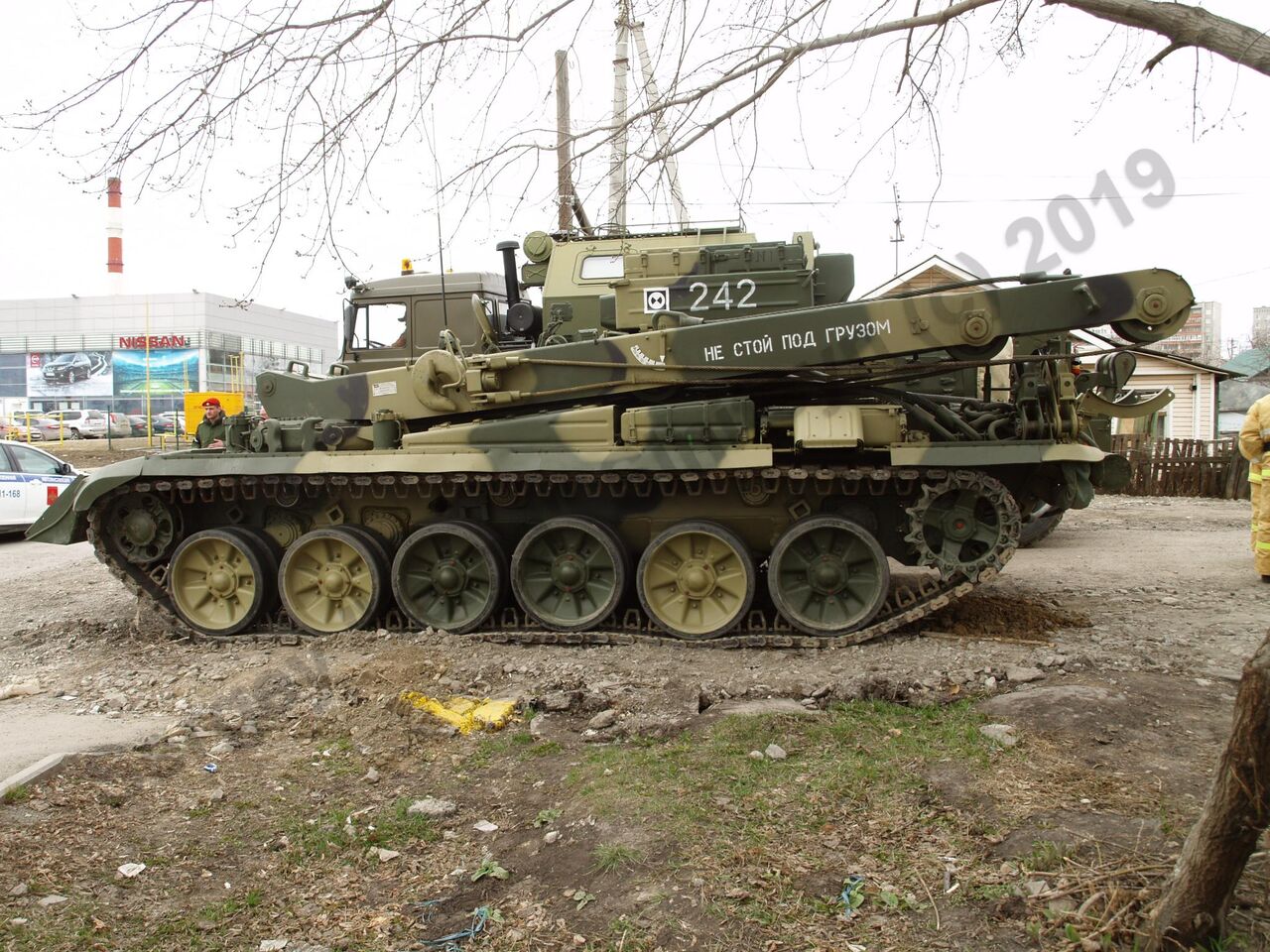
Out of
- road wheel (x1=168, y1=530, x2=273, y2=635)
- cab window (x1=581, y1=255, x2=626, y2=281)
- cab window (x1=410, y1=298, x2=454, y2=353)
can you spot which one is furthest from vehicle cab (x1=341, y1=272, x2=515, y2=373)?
road wheel (x1=168, y1=530, x2=273, y2=635)

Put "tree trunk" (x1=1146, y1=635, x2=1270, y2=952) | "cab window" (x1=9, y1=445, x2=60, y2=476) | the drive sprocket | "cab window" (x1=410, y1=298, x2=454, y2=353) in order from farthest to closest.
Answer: "cab window" (x1=9, y1=445, x2=60, y2=476)
"cab window" (x1=410, y1=298, x2=454, y2=353)
the drive sprocket
"tree trunk" (x1=1146, y1=635, x2=1270, y2=952)

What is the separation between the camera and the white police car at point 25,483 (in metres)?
15.8

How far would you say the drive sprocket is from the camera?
7.21 metres

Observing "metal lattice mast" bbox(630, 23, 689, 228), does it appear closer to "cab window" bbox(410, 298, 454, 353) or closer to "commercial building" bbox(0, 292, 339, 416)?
"cab window" bbox(410, 298, 454, 353)

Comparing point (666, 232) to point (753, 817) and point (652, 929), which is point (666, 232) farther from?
point (652, 929)

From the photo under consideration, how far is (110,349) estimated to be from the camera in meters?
64.8

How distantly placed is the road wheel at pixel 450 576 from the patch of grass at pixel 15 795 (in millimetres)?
3627

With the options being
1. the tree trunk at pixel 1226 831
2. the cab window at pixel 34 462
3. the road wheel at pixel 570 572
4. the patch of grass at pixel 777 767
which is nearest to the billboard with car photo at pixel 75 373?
the cab window at pixel 34 462

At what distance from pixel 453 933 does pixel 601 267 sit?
7.34 m

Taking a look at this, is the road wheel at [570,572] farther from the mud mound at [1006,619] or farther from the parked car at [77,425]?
the parked car at [77,425]

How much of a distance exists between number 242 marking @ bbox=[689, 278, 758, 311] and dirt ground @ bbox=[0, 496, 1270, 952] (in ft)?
9.94

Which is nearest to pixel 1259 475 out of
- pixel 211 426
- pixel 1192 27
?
pixel 1192 27

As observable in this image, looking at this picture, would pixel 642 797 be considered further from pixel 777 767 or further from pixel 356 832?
pixel 356 832

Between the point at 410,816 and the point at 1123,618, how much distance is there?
20.0ft
